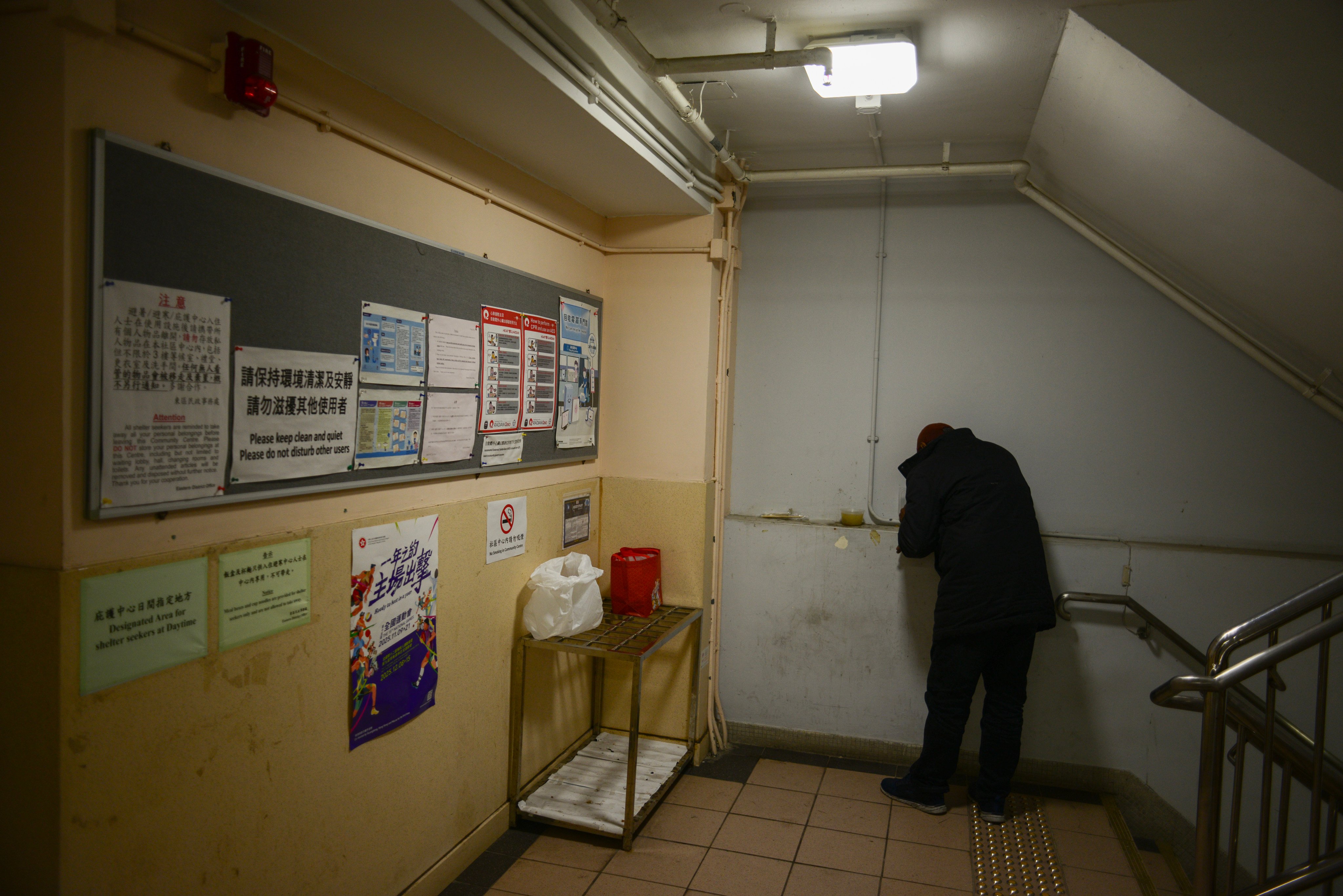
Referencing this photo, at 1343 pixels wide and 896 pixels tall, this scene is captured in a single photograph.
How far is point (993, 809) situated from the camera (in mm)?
3252

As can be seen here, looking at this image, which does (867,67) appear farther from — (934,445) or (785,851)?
(785,851)

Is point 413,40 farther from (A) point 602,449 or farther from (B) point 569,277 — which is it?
(A) point 602,449

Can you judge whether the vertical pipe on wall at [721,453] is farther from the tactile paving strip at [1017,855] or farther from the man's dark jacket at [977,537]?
the tactile paving strip at [1017,855]

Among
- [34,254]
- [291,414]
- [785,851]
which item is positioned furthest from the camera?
[785,851]

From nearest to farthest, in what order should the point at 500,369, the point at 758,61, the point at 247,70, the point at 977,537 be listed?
the point at 247,70
the point at 758,61
the point at 500,369
the point at 977,537

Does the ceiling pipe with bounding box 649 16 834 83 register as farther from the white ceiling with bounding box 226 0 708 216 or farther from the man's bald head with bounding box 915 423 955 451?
the man's bald head with bounding box 915 423 955 451

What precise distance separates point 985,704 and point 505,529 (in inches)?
80.6

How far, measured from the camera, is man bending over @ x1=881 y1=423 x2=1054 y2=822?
10.4 feet

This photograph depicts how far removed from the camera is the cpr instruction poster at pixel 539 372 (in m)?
2.99

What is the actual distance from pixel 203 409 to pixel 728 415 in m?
2.60

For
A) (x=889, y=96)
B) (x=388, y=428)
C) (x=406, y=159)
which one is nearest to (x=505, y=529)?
(x=388, y=428)

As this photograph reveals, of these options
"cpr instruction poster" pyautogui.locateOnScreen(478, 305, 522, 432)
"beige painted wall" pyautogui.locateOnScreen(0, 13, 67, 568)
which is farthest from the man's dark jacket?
"beige painted wall" pyautogui.locateOnScreen(0, 13, 67, 568)

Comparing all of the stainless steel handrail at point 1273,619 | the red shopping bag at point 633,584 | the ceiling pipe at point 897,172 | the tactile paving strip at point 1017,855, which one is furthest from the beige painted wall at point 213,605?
the stainless steel handrail at point 1273,619

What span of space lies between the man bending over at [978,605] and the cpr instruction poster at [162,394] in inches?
102
